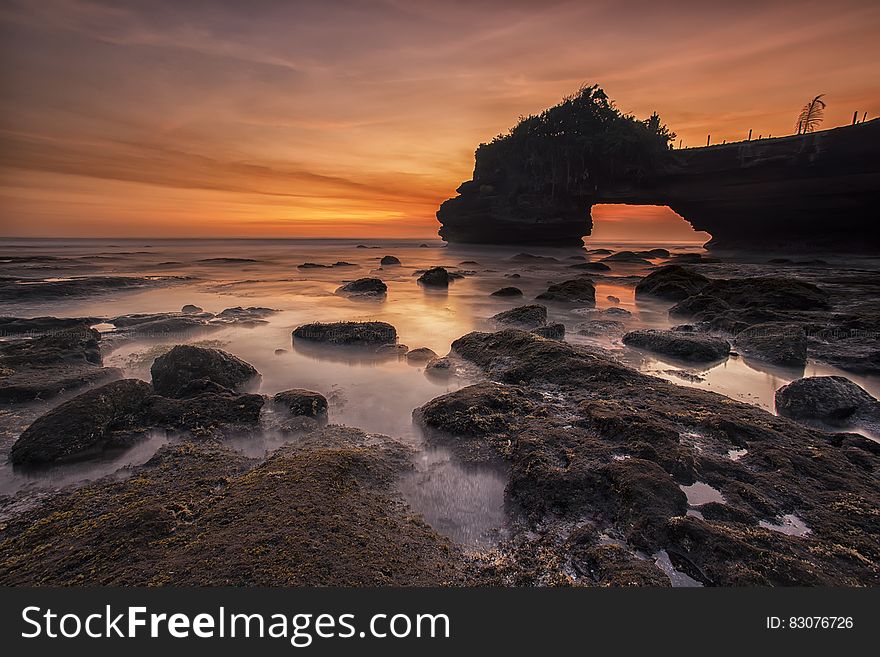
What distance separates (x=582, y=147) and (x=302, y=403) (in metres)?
36.7

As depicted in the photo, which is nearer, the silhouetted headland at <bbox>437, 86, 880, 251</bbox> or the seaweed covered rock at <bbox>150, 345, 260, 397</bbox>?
the seaweed covered rock at <bbox>150, 345, 260, 397</bbox>

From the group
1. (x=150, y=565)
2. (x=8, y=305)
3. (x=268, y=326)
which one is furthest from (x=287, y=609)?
(x=8, y=305)

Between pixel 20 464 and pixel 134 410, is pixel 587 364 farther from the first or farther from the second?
pixel 20 464

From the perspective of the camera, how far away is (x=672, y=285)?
1190 centimetres

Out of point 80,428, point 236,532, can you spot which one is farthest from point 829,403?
point 80,428

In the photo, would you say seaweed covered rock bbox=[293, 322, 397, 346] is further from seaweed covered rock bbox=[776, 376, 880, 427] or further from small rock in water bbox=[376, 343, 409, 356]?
seaweed covered rock bbox=[776, 376, 880, 427]

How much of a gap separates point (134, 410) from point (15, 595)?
224cm

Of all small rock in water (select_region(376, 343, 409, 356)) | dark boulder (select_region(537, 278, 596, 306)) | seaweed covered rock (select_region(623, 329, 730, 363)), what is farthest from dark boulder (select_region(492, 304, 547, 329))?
dark boulder (select_region(537, 278, 596, 306))

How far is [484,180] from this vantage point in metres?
42.6

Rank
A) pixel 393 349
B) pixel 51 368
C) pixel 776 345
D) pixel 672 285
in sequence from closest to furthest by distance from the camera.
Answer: pixel 51 368
pixel 776 345
pixel 393 349
pixel 672 285

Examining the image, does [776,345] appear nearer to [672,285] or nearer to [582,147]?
[672,285]

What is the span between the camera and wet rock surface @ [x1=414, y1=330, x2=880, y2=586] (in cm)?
190

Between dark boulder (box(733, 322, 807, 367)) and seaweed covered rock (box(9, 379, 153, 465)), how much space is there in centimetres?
817

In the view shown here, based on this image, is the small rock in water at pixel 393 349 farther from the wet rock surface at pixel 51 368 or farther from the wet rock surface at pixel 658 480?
the wet rock surface at pixel 51 368
